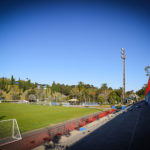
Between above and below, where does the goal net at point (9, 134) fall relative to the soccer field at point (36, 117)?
above

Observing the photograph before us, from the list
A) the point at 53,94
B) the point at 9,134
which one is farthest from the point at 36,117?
the point at 53,94

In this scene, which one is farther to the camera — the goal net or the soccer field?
the soccer field

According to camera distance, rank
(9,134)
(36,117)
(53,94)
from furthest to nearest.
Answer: (53,94) → (36,117) → (9,134)

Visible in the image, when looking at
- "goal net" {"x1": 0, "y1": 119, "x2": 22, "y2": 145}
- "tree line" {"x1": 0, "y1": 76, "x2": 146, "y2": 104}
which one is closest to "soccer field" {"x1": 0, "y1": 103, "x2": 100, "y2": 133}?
"goal net" {"x1": 0, "y1": 119, "x2": 22, "y2": 145}

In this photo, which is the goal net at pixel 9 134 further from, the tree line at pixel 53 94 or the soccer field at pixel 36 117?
the tree line at pixel 53 94

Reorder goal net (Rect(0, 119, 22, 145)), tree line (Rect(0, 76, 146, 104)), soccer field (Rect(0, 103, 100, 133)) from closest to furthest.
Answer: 1. goal net (Rect(0, 119, 22, 145))
2. soccer field (Rect(0, 103, 100, 133))
3. tree line (Rect(0, 76, 146, 104))

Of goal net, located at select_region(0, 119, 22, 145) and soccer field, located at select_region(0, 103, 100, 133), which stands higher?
goal net, located at select_region(0, 119, 22, 145)

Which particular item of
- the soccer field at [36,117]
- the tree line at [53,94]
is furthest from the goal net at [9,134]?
the tree line at [53,94]

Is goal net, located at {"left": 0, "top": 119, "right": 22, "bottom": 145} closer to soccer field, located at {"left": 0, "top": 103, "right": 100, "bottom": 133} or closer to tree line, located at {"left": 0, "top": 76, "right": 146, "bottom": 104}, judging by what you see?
soccer field, located at {"left": 0, "top": 103, "right": 100, "bottom": 133}

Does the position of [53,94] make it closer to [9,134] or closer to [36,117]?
[36,117]

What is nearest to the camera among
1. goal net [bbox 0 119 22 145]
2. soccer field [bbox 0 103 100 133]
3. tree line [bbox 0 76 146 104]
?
goal net [bbox 0 119 22 145]

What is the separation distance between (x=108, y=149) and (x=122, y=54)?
28.8m

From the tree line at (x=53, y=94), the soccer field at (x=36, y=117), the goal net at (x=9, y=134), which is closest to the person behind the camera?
the goal net at (x=9, y=134)

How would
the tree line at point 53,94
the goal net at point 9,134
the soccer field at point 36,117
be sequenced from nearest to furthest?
the goal net at point 9,134, the soccer field at point 36,117, the tree line at point 53,94
